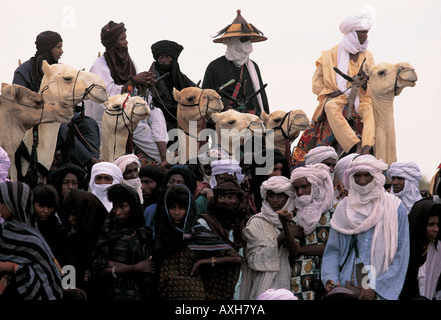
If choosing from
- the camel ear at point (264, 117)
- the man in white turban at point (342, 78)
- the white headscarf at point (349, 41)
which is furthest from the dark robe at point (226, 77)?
the white headscarf at point (349, 41)

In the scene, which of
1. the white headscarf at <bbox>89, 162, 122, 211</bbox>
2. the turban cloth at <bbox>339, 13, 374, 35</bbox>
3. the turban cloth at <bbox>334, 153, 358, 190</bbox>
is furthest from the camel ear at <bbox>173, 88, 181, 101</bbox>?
the white headscarf at <bbox>89, 162, 122, 211</bbox>

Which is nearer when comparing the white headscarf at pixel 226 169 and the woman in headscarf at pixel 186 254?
the woman in headscarf at pixel 186 254

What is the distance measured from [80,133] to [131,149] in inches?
30.2

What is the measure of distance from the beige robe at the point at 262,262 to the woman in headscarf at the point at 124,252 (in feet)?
3.54

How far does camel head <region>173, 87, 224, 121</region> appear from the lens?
16.0 m

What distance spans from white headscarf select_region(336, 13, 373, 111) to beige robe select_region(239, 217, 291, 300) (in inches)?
245

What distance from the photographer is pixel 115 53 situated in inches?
649

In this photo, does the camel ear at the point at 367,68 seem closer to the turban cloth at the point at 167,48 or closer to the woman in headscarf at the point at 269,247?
the turban cloth at the point at 167,48

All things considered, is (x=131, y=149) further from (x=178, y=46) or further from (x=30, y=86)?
(x=178, y=46)

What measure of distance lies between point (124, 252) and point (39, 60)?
5652 mm

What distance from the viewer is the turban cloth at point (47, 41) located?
15.4 meters

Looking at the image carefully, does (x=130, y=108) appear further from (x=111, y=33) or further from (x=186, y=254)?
(x=186, y=254)

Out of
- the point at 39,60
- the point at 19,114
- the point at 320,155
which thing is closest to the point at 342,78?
the point at 320,155
